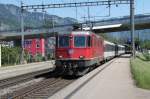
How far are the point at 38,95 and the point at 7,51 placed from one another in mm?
38996

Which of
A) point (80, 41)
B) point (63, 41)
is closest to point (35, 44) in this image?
point (63, 41)

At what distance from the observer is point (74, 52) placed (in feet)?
93.0

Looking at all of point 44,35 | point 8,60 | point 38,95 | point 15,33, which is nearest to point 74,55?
point 38,95

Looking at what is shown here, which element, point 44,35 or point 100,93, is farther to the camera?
point 44,35

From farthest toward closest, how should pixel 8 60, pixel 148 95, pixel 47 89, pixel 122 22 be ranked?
pixel 122 22, pixel 8 60, pixel 47 89, pixel 148 95

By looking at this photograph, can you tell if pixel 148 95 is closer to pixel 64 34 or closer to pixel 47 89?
pixel 47 89

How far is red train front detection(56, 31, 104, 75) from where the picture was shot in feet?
92.4

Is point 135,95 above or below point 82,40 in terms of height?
below

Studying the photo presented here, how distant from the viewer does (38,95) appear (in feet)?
62.3

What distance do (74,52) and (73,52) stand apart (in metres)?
0.07

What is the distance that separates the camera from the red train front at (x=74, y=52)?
28.2 metres

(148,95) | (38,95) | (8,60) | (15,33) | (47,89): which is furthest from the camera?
Result: (15,33)

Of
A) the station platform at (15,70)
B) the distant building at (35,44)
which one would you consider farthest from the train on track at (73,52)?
the distant building at (35,44)

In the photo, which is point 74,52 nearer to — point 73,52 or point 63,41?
point 73,52
